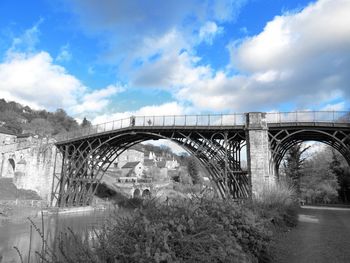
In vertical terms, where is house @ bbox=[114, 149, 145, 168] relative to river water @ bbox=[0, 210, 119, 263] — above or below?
above

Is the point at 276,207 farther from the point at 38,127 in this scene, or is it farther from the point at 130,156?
the point at 130,156

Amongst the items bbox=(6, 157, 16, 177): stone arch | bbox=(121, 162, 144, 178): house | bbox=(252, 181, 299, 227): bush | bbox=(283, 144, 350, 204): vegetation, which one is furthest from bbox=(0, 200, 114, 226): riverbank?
bbox=(121, 162, 144, 178): house

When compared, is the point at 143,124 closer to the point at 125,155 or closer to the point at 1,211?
the point at 1,211

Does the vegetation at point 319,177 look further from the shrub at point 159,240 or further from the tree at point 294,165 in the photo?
the shrub at point 159,240

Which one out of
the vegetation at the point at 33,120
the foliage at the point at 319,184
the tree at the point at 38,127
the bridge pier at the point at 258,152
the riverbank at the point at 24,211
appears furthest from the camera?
the vegetation at the point at 33,120

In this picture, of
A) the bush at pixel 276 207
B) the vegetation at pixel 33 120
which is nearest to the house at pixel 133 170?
the vegetation at pixel 33 120

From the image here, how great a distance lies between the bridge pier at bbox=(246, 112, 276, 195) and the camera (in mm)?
18141

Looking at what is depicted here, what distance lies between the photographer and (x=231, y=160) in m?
20.2

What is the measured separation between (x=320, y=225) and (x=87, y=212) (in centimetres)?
2213

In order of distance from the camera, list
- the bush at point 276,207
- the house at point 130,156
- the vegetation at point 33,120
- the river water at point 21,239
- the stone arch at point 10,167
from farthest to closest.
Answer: the house at point 130,156 → the vegetation at point 33,120 → the stone arch at point 10,167 → the river water at point 21,239 → the bush at point 276,207

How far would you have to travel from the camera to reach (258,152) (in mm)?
18453

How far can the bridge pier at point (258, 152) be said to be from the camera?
18.1 meters

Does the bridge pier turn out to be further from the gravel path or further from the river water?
the river water

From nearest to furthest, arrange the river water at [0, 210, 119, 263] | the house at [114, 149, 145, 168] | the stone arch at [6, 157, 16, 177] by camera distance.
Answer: the river water at [0, 210, 119, 263] < the stone arch at [6, 157, 16, 177] < the house at [114, 149, 145, 168]
